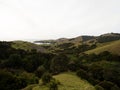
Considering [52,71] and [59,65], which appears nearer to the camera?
[59,65]

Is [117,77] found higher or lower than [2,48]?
lower

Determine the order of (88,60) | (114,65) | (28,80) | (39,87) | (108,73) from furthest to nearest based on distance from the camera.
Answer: (88,60), (114,65), (108,73), (28,80), (39,87)

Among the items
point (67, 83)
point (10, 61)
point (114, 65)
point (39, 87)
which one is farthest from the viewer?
point (114, 65)

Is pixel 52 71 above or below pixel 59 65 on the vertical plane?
below

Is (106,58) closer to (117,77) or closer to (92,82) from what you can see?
(117,77)

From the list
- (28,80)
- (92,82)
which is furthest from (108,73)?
(28,80)

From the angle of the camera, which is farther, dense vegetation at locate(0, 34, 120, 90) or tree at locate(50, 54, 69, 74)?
tree at locate(50, 54, 69, 74)

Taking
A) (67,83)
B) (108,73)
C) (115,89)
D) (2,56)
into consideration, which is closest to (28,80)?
(67,83)

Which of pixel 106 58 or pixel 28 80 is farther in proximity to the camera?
pixel 106 58

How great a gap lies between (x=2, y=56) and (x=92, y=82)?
44.4 m

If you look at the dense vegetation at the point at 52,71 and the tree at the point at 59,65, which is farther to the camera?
the tree at the point at 59,65

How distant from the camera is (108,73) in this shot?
5681cm

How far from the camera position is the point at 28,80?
46.0 m

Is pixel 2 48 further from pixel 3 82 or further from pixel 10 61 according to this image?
pixel 3 82
